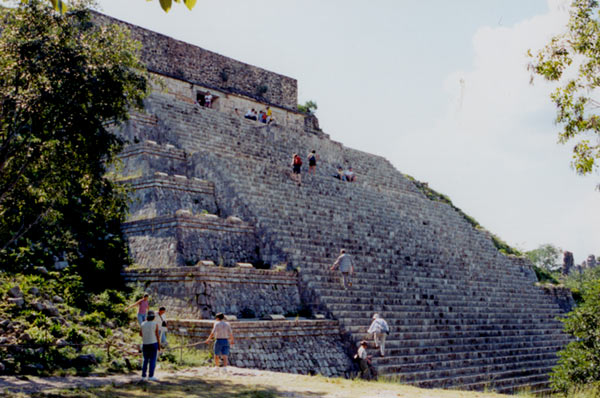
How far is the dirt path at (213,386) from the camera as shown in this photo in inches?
301

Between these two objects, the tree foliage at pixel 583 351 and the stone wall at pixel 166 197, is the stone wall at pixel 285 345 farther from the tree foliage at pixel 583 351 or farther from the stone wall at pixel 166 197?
the stone wall at pixel 166 197

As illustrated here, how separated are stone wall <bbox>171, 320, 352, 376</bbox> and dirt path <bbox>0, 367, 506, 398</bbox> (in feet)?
3.41

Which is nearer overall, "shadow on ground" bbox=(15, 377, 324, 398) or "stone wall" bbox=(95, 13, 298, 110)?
"shadow on ground" bbox=(15, 377, 324, 398)

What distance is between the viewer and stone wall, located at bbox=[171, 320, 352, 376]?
10.9 m

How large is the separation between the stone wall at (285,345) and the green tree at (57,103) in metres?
3.07

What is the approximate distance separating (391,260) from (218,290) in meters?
6.19

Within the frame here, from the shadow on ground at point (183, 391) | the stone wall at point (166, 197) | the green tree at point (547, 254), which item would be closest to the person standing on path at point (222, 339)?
the shadow on ground at point (183, 391)

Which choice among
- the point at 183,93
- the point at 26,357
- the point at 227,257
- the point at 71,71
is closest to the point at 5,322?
the point at 26,357

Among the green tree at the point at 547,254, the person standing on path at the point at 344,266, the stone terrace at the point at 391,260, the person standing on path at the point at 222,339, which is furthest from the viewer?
the green tree at the point at 547,254

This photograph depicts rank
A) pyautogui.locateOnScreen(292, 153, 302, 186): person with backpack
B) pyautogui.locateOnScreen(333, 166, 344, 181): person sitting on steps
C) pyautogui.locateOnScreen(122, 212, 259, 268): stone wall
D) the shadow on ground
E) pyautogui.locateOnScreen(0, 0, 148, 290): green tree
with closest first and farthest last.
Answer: the shadow on ground
pyautogui.locateOnScreen(0, 0, 148, 290): green tree
pyautogui.locateOnScreen(122, 212, 259, 268): stone wall
pyautogui.locateOnScreen(292, 153, 302, 186): person with backpack
pyautogui.locateOnScreen(333, 166, 344, 181): person sitting on steps

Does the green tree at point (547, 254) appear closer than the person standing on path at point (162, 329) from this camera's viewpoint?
No

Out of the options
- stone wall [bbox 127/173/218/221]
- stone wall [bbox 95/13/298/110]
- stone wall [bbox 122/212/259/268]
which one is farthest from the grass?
stone wall [bbox 95/13/298/110]

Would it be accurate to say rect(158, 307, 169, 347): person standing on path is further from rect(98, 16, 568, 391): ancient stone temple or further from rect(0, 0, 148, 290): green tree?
rect(0, 0, 148, 290): green tree

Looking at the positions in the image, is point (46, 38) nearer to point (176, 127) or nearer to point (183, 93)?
point (176, 127)
